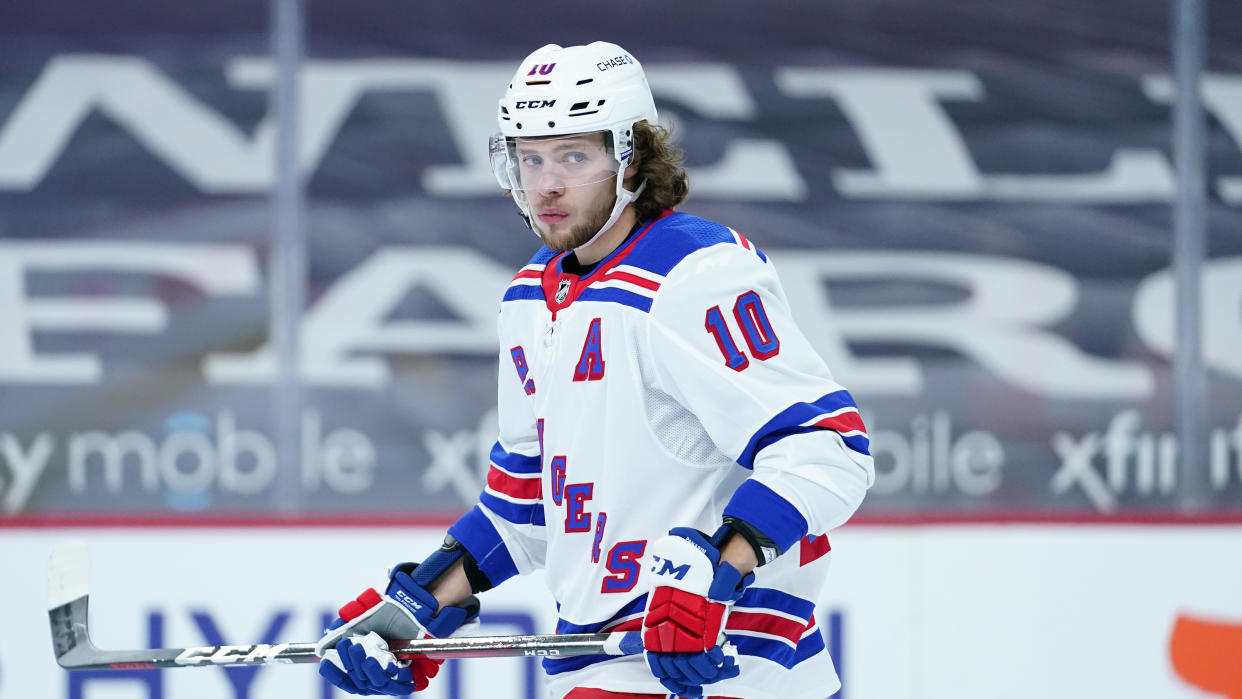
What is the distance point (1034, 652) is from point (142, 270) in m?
3.03

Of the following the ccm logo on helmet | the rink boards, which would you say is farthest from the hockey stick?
the rink boards

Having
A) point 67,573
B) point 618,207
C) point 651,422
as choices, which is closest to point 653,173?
point 618,207

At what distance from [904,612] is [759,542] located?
157 centimetres

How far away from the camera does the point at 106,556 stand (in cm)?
327

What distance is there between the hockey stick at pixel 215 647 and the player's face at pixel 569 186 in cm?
50

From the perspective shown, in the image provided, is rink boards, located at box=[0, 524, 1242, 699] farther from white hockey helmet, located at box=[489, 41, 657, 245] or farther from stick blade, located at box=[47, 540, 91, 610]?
white hockey helmet, located at box=[489, 41, 657, 245]

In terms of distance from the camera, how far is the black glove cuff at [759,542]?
67.4 inches

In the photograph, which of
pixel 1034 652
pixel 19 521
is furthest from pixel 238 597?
pixel 1034 652

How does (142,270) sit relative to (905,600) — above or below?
above

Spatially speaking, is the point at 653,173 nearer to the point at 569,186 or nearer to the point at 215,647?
the point at 569,186

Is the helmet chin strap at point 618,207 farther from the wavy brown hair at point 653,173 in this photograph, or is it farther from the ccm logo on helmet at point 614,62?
the ccm logo on helmet at point 614,62

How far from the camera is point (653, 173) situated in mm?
1967

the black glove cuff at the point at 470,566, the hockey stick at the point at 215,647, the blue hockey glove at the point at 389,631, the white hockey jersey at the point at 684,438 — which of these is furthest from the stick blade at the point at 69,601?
the white hockey jersey at the point at 684,438

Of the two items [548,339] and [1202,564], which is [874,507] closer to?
[1202,564]
